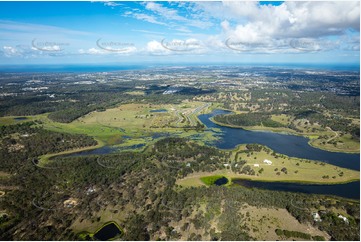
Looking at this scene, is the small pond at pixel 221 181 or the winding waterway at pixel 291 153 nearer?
the winding waterway at pixel 291 153

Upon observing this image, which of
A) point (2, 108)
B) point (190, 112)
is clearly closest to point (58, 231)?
point (190, 112)

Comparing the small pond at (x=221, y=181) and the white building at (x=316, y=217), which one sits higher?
the white building at (x=316, y=217)

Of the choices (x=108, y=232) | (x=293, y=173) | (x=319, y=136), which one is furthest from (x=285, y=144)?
(x=108, y=232)

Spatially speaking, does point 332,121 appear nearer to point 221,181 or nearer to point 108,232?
point 221,181

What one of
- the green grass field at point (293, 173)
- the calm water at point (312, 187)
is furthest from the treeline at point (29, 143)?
the calm water at point (312, 187)

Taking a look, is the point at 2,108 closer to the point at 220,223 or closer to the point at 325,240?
the point at 220,223

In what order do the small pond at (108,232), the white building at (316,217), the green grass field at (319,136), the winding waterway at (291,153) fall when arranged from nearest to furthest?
1. the small pond at (108,232)
2. the white building at (316,217)
3. the winding waterway at (291,153)
4. the green grass field at (319,136)

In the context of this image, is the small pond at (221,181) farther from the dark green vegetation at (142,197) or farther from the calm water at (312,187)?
the calm water at (312,187)
